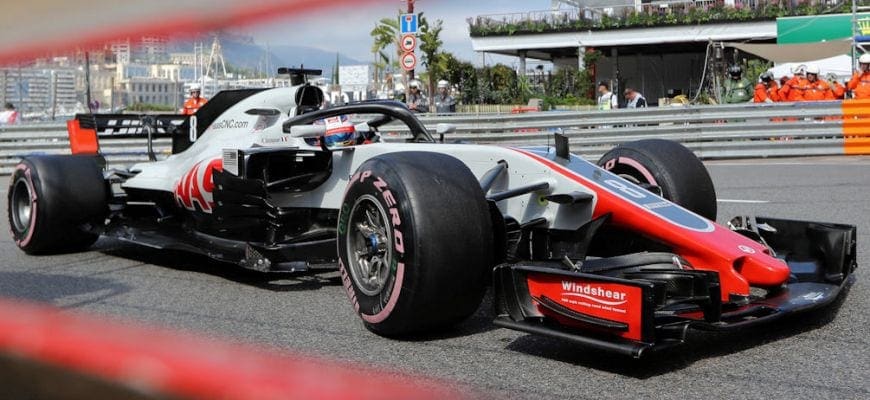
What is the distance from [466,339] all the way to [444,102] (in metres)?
13.6

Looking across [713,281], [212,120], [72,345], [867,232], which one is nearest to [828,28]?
[867,232]

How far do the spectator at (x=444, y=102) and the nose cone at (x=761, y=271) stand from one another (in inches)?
504

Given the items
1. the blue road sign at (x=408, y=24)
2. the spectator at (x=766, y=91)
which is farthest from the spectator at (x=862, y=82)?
the blue road sign at (x=408, y=24)

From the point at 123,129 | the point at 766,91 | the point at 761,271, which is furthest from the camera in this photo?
the point at 766,91

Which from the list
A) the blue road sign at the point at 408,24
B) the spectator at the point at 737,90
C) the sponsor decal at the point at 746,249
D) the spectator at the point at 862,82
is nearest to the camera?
the blue road sign at the point at 408,24

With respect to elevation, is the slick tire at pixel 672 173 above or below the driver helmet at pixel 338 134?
below

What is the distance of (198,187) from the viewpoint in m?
6.27

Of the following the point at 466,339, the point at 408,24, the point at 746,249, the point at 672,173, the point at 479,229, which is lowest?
the point at 466,339

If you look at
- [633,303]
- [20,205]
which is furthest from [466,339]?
[20,205]

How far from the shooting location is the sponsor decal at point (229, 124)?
6.39 m

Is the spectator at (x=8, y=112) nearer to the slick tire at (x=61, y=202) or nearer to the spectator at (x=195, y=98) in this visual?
the spectator at (x=195, y=98)

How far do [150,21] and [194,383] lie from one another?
816mm

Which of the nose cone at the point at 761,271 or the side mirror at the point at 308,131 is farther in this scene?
the side mirror at the point at 308,131

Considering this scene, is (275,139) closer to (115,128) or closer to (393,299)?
(115,128)
